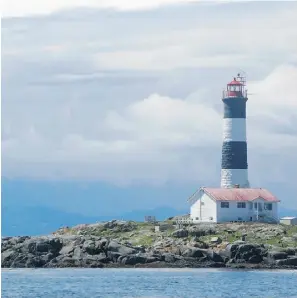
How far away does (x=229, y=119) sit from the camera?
75250mm

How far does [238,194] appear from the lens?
7175 centimetres

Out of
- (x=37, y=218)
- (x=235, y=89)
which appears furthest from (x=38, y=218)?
(x=235, y=89)

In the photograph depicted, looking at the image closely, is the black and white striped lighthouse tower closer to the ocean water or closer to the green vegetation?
the green vegetation

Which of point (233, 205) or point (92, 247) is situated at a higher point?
point (233, 205)

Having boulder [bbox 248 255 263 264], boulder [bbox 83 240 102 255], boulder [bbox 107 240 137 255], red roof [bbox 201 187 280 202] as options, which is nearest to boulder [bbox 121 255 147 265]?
boulder [bbox 107 240 137 255]

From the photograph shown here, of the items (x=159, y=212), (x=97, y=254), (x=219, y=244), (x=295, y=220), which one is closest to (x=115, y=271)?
(x=97, y=254)

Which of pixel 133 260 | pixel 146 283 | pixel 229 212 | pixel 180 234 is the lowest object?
pixel 146 283

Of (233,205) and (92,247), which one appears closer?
(92,247)

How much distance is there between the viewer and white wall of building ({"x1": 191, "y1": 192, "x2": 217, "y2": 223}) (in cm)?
7081

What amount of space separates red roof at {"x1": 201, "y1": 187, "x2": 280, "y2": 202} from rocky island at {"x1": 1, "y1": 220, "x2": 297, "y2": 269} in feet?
18.3

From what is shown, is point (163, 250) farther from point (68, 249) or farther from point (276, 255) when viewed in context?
point (276, 255)

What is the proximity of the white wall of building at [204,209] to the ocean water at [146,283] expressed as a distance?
12.1 meters

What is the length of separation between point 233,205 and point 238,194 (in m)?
1.00

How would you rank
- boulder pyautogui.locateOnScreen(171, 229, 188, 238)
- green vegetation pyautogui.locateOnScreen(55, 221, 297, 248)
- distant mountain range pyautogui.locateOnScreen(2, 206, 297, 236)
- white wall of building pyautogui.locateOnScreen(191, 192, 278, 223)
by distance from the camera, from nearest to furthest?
green vegetation pyautogui.locateOnScreen(55, 221, 297, 248) < boulder pyautogui.locateOnScreen(171, 229, 188, 238) < white wall of building pyautogui.locateOnScreen(191, 192, 278, 223) < distant mountain range pyautogui.locateOnScreen(2, 206, 297, 236)
